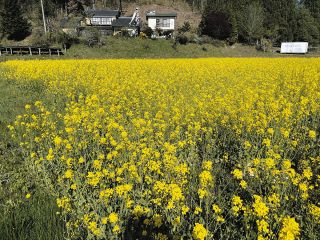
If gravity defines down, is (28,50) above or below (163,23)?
below

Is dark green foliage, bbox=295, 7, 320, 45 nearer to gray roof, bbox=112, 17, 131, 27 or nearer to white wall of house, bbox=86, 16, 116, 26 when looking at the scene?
gray roof, bbox=112, 17, 131, 27

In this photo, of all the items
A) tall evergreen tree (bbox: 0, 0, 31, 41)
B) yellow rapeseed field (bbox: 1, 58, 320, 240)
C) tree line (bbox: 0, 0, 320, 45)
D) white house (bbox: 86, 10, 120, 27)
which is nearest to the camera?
yellow rapeseed field (bbox: 1, 58, 320, 240)

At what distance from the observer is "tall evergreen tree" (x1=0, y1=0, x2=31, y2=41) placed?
45938 mm

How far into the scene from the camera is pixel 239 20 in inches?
2238

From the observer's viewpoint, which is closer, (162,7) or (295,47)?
(295,47)

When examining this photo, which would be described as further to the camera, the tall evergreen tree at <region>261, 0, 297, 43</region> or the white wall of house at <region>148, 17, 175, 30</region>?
the white wall of house at <region>148, 17, 175, 30</region>

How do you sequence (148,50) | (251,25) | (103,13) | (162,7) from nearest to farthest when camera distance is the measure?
(148,50), (251,25), (103,13), (162,7)

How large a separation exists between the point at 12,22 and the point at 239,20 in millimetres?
40471

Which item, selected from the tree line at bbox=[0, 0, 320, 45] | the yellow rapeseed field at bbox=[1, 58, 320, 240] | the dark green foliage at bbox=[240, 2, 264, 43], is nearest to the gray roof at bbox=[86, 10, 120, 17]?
the tree line at bbox=[0, 0, 320, 45]

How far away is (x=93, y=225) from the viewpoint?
276 centimetres

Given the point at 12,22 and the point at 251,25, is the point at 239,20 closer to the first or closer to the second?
the point at 251,25

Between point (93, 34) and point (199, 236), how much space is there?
43.0m

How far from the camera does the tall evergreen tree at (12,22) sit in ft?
151

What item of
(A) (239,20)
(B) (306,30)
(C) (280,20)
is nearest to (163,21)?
(A) (239,20)
